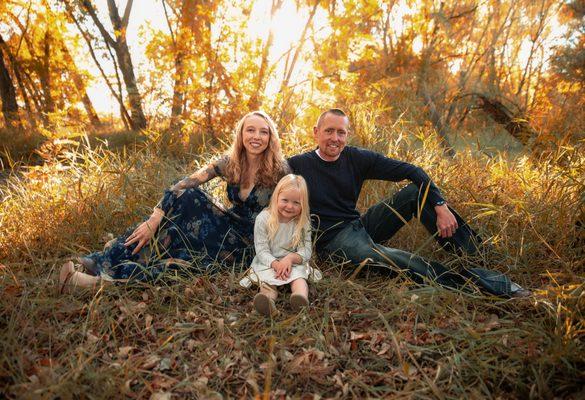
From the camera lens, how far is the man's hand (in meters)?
3.00

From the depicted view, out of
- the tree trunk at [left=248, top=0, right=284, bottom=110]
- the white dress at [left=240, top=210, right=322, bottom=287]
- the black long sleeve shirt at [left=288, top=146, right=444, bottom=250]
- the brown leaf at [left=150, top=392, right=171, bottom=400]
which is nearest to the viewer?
the brown leaf at [left=150, top=392, right=171, bottom=400]

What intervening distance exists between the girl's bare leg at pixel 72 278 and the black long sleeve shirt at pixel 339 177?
5.57 feet

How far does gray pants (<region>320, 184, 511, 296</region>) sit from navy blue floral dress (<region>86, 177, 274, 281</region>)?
27.7 inches

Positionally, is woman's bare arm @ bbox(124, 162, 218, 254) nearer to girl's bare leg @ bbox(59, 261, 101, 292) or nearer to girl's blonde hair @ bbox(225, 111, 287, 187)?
girl's blonde hair @ bbox(225, 111, 287, 187)

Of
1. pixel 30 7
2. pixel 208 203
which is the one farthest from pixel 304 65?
pixel 30 7

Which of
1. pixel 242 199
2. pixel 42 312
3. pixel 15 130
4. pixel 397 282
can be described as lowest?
pixel 397 282

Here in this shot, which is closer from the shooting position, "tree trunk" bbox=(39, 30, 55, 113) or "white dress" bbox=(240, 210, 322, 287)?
"white dress" bbox=(240, 210, 322, 287)

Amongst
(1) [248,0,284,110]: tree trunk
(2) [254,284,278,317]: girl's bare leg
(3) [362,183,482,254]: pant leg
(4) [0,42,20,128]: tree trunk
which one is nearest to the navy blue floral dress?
(2) [254,284,278,317]: girl's bare leg

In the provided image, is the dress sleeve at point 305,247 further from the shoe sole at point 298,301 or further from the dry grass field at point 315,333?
the shoe sole at point 298,301

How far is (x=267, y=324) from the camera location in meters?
2.55

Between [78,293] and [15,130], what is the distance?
23.2 ft

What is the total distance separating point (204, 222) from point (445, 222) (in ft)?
6.19

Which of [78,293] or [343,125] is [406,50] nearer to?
[343,125]

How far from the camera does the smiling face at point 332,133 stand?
3137 mm
